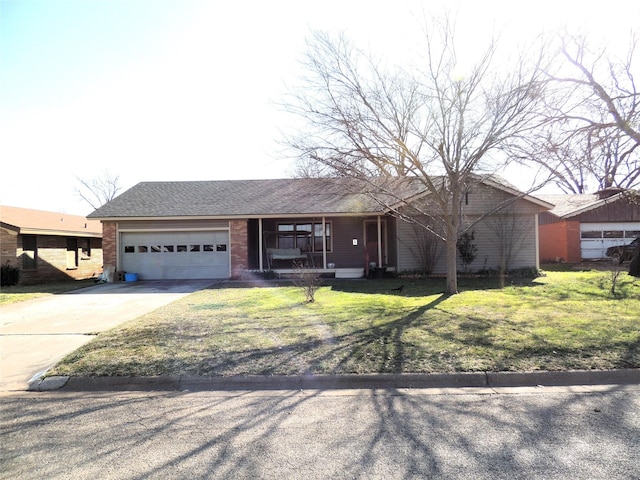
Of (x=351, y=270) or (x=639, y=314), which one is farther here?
(x=351, y=270)

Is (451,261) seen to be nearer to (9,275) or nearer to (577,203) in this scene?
(9,275)

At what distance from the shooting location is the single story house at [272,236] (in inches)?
654

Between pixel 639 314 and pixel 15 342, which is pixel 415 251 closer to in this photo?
pixel 639 314

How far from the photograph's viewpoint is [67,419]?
4.22 m

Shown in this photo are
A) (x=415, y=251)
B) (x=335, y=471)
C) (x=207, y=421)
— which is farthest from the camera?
(x=415, y=251)

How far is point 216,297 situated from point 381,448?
29.5ft

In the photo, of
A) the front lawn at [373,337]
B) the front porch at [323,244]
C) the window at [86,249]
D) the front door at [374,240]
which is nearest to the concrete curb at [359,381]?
the front lawn at [373,337]

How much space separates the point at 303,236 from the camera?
18.6 m

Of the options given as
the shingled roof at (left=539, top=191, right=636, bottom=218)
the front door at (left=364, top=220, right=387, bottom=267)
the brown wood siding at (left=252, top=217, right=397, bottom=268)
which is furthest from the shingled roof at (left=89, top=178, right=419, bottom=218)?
the shingled roof at (left=539, top=191, right=636, bottom=218)

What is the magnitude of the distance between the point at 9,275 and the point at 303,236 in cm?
1226

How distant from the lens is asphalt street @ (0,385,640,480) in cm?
320

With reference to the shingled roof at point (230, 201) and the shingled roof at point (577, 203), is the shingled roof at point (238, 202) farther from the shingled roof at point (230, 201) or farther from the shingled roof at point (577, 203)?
the shingled roof at point (577, 203)

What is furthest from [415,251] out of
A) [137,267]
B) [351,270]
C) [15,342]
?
[15,342]

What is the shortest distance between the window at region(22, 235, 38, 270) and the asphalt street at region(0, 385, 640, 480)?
628 inches
